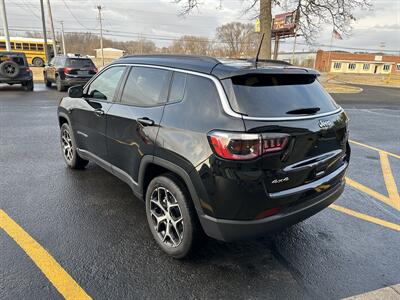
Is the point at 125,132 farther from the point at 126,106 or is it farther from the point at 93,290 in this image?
the point at 93,290

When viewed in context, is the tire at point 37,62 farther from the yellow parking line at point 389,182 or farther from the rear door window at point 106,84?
the yellow parking line at point 389,182

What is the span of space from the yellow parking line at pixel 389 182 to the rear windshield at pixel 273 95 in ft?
6.93

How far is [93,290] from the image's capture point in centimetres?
238

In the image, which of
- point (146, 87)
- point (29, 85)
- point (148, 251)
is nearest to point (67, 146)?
point (146, 87)

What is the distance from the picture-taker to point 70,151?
482cm

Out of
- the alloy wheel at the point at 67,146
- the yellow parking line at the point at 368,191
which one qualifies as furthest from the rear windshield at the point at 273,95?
the alloy wheel at the point at 67,146

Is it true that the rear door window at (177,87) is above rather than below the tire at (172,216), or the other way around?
above

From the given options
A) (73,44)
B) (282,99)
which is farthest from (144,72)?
→ (73,44)

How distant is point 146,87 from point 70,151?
Answer: 2.35 metres

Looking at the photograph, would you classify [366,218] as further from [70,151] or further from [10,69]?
[10,69]

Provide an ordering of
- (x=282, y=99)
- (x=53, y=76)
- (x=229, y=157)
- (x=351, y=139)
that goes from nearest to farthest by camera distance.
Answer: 1. (x=229, y=157)
2. (x=282, y=99)
3. (x=351, y=139)
4. (x=53, y=76)

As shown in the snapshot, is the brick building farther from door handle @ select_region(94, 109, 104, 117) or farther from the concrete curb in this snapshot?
the concrete curb

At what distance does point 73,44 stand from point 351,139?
282ft

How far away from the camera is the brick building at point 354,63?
68.7 meters
